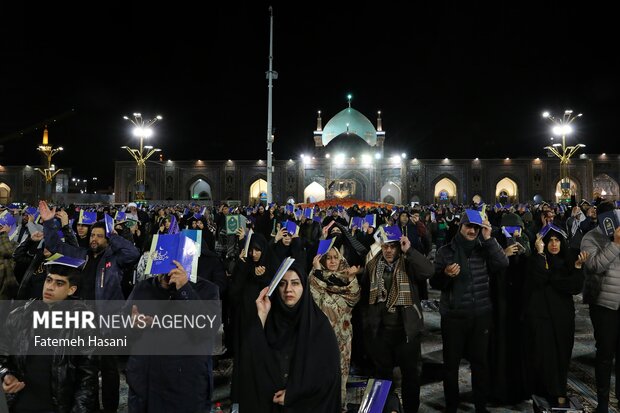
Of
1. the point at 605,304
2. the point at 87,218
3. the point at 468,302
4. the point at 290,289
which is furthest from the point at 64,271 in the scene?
the point at 605,304

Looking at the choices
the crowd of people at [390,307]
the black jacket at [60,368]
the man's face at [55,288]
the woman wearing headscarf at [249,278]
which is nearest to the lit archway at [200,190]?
the crowd of people at [390,307]

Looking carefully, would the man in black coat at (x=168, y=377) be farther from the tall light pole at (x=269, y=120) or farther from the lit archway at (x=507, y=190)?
the lit archway at (x=507, y=190)

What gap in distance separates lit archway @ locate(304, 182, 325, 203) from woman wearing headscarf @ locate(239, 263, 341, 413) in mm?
42726

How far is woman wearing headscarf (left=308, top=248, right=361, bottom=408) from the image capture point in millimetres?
3523

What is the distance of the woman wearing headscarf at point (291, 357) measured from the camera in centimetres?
228

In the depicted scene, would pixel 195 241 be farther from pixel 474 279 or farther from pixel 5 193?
pixel 5 193

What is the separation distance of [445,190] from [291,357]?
47145 mm

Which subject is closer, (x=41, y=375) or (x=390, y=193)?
(x=41, y=375)

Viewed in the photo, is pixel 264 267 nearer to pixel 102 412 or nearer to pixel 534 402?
pixel 102 412

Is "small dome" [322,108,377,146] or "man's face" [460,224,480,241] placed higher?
"small dome" [322,108,377,146]

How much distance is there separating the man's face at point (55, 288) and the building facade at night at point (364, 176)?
1543 inches

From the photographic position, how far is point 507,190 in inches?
1852

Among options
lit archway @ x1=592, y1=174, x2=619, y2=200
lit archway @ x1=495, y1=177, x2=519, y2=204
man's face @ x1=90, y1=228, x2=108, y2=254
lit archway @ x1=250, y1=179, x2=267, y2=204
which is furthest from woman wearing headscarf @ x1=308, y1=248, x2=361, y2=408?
lit archway @ x1=592, y1=174, x2=619, y2=200

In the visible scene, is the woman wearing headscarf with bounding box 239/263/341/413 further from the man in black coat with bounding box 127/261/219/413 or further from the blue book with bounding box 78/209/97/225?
the blue book with bounding box 78/209/97/225
